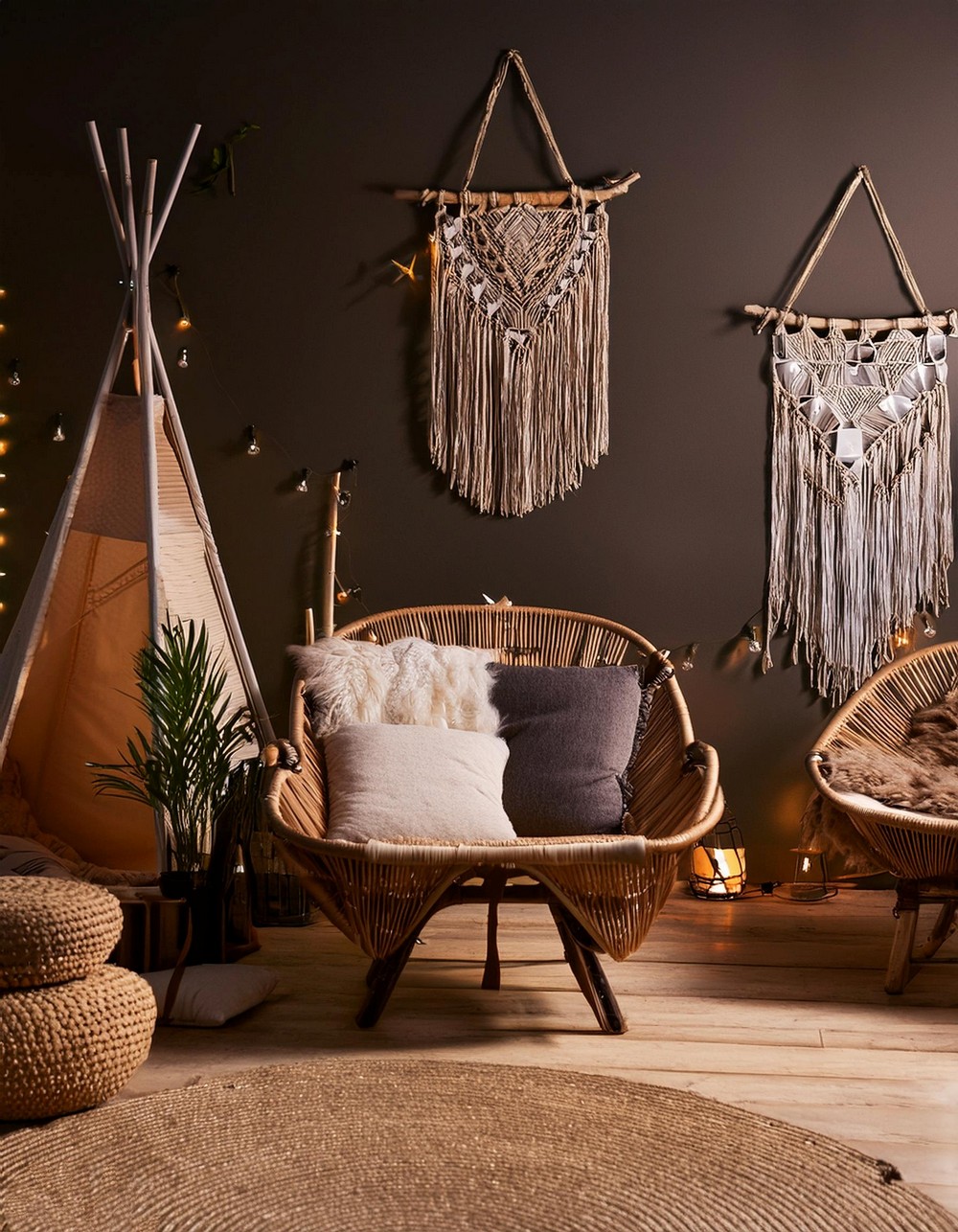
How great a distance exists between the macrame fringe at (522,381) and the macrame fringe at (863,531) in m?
0.57

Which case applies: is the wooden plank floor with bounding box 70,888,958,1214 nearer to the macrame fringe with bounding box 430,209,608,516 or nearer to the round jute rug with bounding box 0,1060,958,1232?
the round jute rug with bounding box 0,1060,958,1232

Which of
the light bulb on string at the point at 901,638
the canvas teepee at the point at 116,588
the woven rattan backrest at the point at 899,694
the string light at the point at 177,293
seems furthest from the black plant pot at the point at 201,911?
the light bulb on string at the point at 901,638

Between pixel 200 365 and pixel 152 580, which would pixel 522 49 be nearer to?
pixel 200 365

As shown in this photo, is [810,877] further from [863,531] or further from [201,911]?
[201,911]

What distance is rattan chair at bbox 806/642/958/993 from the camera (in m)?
2.35

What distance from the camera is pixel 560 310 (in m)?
3.39

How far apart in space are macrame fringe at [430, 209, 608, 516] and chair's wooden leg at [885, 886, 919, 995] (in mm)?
1567

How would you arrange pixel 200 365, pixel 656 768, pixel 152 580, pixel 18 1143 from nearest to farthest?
pixel 18 1143, pixel 656 768, pixel 152 580, pixel 200 365

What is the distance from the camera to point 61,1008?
5.75 feet

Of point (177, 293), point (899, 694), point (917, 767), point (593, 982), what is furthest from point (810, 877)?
point (177, 293)

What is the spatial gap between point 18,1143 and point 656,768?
1515 mm

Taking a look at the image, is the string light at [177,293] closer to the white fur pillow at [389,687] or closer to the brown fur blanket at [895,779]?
the white fur pillow at [389,687]

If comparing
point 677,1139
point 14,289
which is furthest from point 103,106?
point 677,1139

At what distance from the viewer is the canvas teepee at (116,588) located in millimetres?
2973
